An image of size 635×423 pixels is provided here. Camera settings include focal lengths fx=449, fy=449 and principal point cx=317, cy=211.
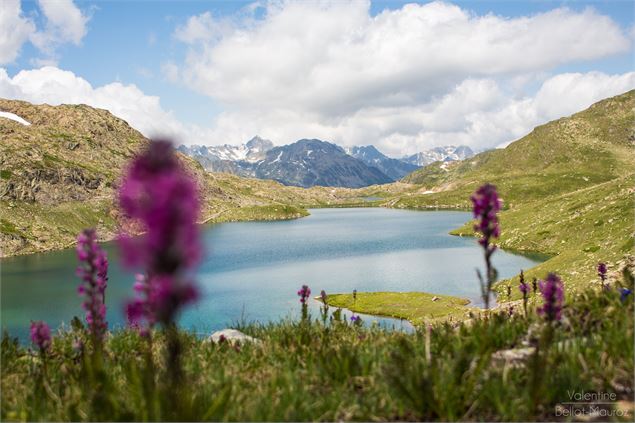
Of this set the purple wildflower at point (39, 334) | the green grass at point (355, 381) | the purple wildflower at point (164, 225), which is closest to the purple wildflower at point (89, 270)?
the green grass at point (355, 381)

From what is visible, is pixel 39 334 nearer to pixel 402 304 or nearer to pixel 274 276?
pixel 402 304

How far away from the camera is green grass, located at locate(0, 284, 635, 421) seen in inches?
255

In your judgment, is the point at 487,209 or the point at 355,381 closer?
the point at 487,209

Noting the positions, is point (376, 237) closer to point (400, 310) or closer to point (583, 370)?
point (400, 310)

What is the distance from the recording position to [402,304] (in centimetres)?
6619

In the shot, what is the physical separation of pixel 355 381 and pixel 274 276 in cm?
8420

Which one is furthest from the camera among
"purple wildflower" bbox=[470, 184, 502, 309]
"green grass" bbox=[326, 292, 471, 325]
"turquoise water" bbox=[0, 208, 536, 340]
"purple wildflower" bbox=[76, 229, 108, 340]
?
"turquoise water" bbox=[0, 208, 536, 340]

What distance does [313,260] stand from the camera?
364ft

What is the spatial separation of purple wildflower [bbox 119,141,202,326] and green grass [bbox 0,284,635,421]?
1381 millimetres

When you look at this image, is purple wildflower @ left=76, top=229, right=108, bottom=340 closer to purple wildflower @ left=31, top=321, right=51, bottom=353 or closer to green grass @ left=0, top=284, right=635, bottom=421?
green grass @ left=0, top=284, right=635, bottom=421

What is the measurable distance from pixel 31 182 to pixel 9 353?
21988 cm

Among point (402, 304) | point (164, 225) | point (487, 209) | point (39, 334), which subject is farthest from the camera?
point (402, 304)

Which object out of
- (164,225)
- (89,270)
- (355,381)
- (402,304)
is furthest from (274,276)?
(164,225)

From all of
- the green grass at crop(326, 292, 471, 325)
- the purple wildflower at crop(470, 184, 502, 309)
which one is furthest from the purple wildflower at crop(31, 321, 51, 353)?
the green grass at crop(326, 292, 471, 325)
